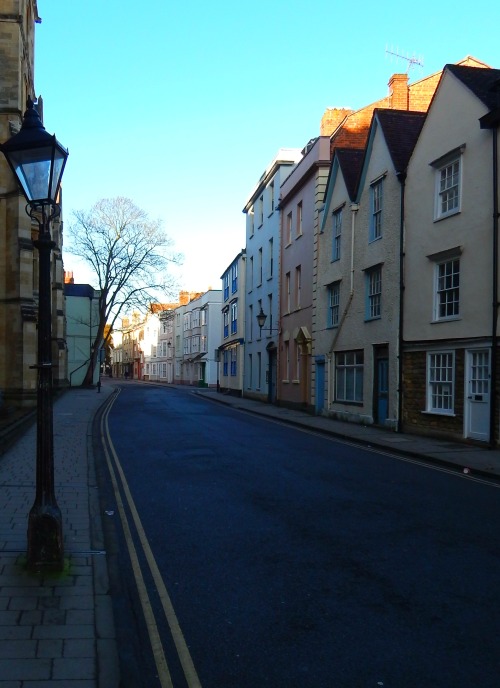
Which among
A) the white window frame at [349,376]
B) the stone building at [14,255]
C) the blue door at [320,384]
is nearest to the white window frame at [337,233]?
the white window frame at [349,376]

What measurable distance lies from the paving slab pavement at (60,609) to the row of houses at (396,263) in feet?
34.8

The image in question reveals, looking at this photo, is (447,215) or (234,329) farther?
(234,329)

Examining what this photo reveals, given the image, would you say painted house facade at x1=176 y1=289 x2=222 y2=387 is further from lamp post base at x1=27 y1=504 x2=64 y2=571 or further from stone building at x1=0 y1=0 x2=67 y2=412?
lamp post base at x1=27 y1=504 x2=64 y2=571

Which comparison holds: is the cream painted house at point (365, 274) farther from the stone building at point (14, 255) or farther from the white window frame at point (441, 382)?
the stone building at point (14, 255)

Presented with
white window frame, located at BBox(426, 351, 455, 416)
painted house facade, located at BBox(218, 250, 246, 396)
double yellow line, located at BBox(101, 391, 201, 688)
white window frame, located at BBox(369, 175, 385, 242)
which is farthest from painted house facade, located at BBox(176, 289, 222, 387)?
double yellow line, located at BBox(101, 391, 201, 688)

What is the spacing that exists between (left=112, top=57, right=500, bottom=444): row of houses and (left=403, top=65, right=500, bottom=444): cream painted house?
0.12 feet

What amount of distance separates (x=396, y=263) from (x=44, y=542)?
52.4ft

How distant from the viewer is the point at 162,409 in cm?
2897

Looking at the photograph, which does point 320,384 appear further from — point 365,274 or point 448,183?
point 448,183

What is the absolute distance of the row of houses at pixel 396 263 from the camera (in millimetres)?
16156

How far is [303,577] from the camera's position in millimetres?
5934

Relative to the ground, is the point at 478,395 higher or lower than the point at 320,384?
higher

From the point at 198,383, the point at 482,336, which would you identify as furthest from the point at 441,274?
the point at 198,383

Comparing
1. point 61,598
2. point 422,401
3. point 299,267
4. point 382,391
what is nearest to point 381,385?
point 382,391
